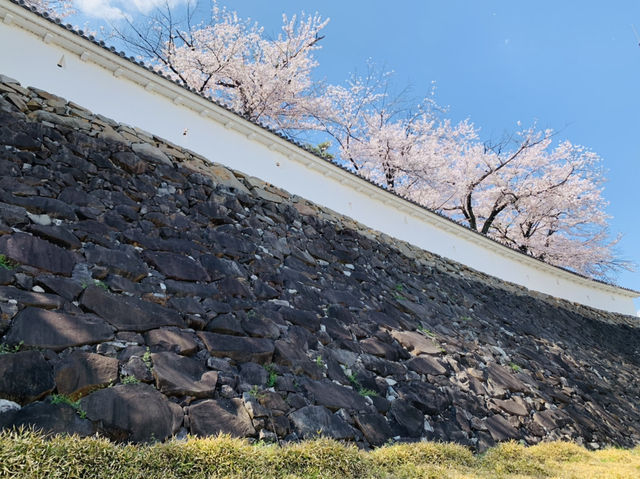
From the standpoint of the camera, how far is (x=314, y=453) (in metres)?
3.05

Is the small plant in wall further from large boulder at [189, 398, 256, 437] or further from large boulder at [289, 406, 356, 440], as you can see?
large boulder at [189, 398, 256, 437]

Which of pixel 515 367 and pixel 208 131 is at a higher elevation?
pixel 208 131

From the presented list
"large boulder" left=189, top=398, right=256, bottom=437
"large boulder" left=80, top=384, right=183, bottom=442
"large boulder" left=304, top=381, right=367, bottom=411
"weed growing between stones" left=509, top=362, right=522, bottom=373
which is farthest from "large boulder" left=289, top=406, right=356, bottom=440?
"weed growing between stones" left=509, top=362, right=522, bottom=373

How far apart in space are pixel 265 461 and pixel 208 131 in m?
5.68

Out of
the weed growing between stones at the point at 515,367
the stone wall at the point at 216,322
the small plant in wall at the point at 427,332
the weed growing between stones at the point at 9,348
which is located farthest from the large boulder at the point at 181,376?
the weed growing between stones at the point at 515,367

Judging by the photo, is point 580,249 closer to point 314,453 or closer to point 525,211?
point 525,211

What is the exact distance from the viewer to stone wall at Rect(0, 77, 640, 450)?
289cm

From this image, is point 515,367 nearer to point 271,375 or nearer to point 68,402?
point 271,375

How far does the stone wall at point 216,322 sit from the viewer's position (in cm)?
289

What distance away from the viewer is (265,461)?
9.03 ft

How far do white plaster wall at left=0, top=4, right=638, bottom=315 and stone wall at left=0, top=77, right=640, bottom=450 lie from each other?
35cm

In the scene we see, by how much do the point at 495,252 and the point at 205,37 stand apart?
11.7 metres

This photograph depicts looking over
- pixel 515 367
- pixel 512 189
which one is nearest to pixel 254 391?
pixel 515 367

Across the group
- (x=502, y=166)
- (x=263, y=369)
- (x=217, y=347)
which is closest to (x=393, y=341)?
(x=263, y=369)
